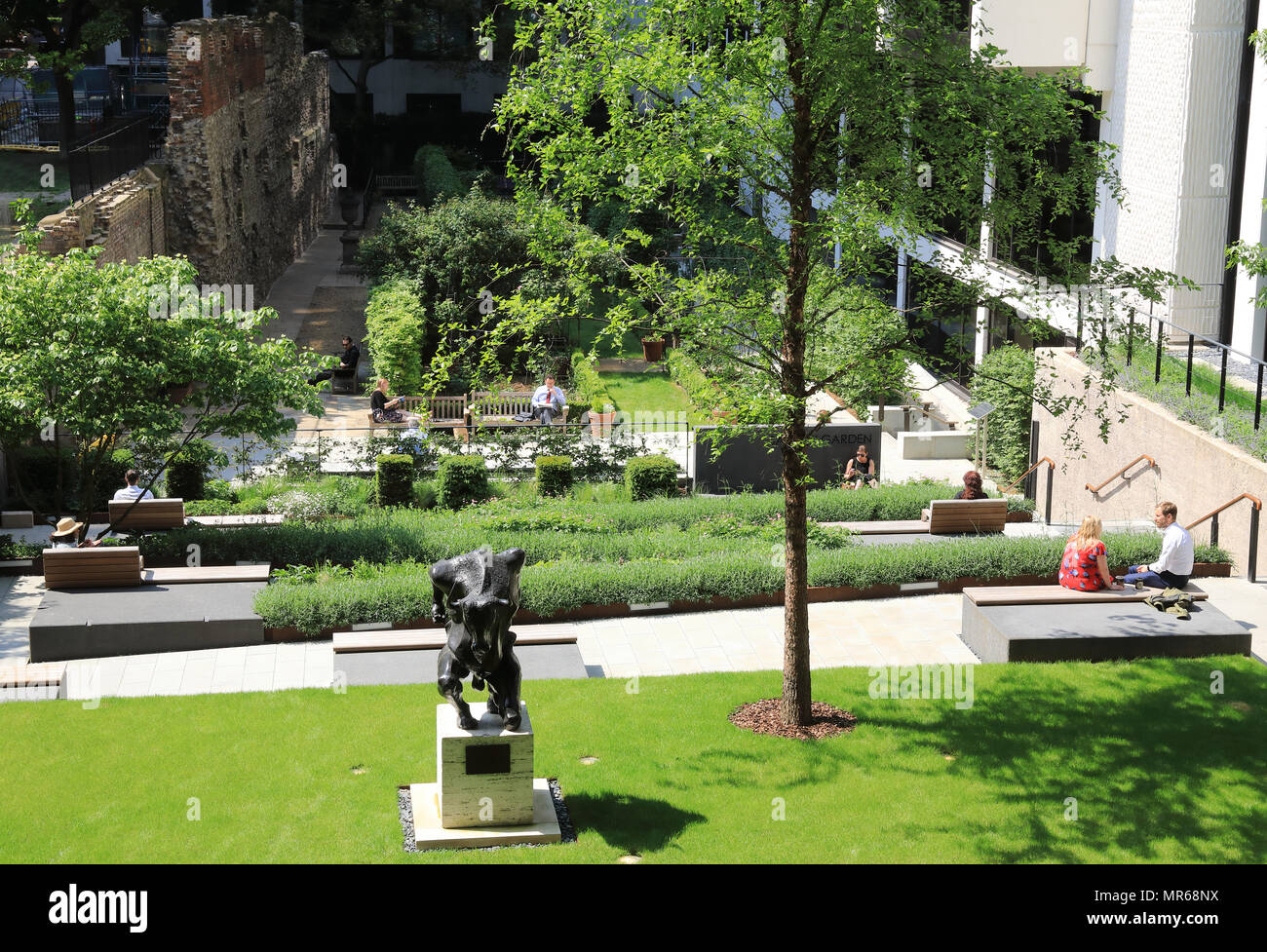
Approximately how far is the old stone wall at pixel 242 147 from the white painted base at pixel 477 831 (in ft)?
78.9

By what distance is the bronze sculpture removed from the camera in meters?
9.56

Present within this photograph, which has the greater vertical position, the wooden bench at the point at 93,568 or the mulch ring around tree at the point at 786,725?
the wooden bench at the point at 93,568

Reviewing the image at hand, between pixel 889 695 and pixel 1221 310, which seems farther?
pixel 1221 310

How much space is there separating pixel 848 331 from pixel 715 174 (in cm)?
270

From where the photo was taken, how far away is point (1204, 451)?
1812 centimetres

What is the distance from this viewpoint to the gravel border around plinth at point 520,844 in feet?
32.1

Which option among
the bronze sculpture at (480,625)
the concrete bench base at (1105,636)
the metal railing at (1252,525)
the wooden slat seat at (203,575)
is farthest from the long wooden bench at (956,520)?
the bronze sculpture at (480,625)

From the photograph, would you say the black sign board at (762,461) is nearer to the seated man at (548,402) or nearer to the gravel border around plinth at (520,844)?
the seated man at (548,402)

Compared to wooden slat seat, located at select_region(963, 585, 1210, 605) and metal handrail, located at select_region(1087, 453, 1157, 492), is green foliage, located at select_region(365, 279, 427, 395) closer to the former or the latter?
metal handrail, located at select_region(1087, 453, 1157, 492)

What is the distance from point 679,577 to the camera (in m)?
16.1

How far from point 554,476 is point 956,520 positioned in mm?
6537

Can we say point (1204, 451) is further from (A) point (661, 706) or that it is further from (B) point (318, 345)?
(B) point (318, 345)

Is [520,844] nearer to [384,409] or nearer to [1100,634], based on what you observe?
[1100,634]

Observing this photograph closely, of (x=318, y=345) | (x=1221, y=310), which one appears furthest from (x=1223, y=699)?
(x=318, y=345)
